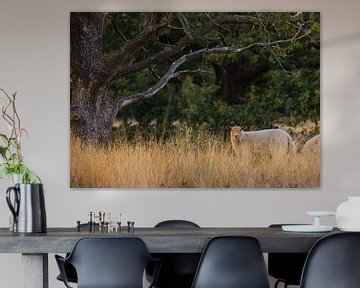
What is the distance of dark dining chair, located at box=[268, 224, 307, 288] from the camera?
5.25m

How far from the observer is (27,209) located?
14.3 feet

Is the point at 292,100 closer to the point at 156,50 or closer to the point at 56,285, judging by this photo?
the point at 156,50

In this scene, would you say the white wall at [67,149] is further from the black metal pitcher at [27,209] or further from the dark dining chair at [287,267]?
the black metal pitcher at [27,209]

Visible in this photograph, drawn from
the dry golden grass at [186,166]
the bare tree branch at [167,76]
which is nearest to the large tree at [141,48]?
the bare tree branch at [167,76]

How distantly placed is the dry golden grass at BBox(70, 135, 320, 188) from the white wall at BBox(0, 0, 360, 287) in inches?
2.7

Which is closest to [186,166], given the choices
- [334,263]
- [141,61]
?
[141,61]

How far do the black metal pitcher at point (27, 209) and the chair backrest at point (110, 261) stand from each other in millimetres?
360

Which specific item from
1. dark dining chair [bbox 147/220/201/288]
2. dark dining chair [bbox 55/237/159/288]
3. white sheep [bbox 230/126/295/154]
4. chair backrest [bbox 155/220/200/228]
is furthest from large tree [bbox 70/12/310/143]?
dark dining chair [bbox 55/237/159/288]

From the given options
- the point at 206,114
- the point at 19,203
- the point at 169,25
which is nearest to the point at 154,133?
the point at 206,114

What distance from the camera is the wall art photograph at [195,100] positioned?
6406 millimetres

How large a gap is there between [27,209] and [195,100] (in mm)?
2376

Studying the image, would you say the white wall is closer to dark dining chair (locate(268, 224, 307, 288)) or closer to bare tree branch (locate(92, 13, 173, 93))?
bare tree branch (locate(92, 13, 173, 93))

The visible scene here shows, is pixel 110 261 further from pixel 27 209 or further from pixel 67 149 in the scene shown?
pixel 67 149

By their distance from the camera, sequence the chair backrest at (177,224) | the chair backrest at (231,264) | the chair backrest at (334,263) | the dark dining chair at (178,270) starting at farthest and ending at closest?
the chair backrest at (177,224) → the dark dining chair at (178,270) → the chair backrest at (231,264) → the chair backrest at (334,263)
